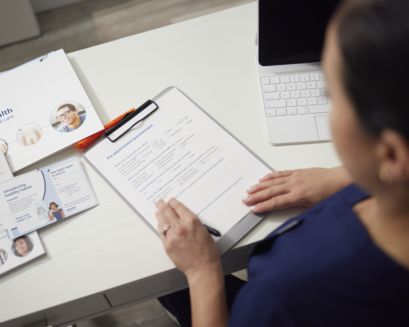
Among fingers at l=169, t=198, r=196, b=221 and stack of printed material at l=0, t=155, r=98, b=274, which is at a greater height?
stack of printed material at l=0, t=155, r=98, b=274

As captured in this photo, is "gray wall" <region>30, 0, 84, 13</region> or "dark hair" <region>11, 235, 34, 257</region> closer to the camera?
"dark hair" <region>11, 235, 34, 257</region>

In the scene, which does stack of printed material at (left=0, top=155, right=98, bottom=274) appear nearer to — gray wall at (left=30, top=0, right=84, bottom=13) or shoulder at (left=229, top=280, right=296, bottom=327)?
shoulder at (left=229, top=280, right=296, bottom=327)

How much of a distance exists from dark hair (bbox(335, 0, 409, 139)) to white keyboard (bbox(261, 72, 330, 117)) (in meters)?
0.46

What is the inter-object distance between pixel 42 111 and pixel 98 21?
55.8 inches

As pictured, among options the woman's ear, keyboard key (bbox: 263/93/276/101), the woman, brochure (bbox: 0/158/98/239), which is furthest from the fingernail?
the woman's ear

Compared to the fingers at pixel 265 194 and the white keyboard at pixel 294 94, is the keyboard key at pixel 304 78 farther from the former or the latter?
the fingers at pixel 265 194

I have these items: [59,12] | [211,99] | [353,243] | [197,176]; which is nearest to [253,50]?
[211,99]

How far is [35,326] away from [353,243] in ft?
2.01

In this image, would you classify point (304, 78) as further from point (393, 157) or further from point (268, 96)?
point (393, 157)

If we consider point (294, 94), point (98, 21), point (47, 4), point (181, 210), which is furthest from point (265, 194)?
point (47, 4)

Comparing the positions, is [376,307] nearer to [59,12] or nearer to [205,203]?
[205,203]

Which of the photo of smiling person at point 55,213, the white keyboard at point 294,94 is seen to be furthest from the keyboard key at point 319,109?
the photo of smiling person at point 55,213

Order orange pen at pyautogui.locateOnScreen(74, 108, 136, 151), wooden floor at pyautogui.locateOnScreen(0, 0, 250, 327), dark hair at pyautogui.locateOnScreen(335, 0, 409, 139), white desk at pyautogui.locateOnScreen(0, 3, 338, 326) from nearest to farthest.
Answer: dark hair at pyautogui.locateOnScreen(335, 0, 409, 139), white desk at pyautogui.locateOnScreen(0, 3, 338, 326), orange pen at pyautogui.locateOnScreen(74, 108, 136, 151), wooden floor at pyautogui.locateOnScreen(0, 0, 250, 327)

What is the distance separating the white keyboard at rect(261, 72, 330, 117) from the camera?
84cm
